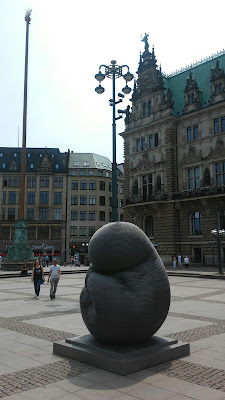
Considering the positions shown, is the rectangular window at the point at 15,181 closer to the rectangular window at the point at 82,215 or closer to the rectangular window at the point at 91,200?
the rectangular window at the point at 82,215

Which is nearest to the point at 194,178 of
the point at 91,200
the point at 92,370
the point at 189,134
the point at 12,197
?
the point at 189,134

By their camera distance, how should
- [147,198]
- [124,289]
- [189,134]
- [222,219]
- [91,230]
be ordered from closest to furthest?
1. [124,289]
2. [222,219]
3. [189,134]
4. [147,198]
5. [91,230]

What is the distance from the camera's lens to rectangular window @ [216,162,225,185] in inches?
1585

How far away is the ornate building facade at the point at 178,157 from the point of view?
41.0m

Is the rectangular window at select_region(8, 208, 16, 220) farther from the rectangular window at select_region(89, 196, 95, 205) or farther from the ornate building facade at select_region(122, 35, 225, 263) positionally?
the ornate building facade at select_region(122, 35, 225, 263)

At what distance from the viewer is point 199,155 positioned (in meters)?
42.8

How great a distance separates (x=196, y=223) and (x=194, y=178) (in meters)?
5.44

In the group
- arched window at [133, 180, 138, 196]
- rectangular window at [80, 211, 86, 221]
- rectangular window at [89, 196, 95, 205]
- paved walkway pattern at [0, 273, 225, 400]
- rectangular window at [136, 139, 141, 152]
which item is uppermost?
rectangular window at [136, 139, 141, 152]

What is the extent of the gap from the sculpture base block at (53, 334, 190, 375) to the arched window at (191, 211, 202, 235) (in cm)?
3653

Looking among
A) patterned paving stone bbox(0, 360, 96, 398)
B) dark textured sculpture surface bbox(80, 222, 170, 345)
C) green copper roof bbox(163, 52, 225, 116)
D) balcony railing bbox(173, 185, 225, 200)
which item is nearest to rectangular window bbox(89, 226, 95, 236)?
balcony railing bbox(173, 185, 225, 200)

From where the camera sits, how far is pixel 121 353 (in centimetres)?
602

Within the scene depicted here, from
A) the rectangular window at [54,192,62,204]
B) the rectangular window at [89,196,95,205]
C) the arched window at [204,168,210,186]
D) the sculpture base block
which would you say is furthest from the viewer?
the rectangular window at [89,196,95,205]

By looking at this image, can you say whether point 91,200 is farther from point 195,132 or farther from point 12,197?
point 195,132

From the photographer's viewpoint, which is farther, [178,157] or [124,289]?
[178,157]
